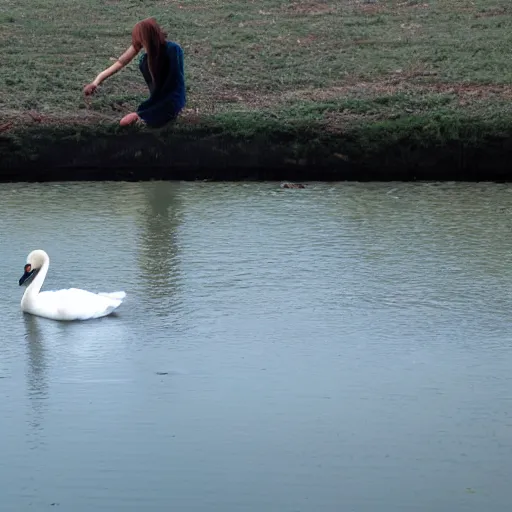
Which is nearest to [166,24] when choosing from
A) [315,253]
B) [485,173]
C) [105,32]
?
[105,32]

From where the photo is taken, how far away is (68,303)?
236 inches

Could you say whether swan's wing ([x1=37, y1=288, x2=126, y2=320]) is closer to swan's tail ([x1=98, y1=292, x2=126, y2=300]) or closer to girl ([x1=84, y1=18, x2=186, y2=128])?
swan's tail ([x1=98, y1=292, x2=126, y2=300])

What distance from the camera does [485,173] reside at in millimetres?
9086

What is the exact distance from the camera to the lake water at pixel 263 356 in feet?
13.8

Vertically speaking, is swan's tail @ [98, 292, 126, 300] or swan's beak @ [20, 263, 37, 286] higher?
swan's beak @ [20, 263, 37, 286]

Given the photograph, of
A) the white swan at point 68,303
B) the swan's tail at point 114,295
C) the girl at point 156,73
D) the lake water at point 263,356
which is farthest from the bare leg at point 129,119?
the swan's tail at point 114,295

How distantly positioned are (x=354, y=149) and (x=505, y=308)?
327 cm

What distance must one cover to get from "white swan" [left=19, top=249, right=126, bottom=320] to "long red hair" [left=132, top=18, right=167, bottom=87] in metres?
2.98

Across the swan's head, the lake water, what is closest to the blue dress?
the lake water

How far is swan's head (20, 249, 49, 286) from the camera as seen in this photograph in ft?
20.9

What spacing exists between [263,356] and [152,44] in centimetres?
397

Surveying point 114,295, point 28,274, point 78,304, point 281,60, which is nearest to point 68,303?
point 78,304

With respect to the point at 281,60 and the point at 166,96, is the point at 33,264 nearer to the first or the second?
the point at 166,96

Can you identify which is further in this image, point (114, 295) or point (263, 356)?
point (114, 295)
